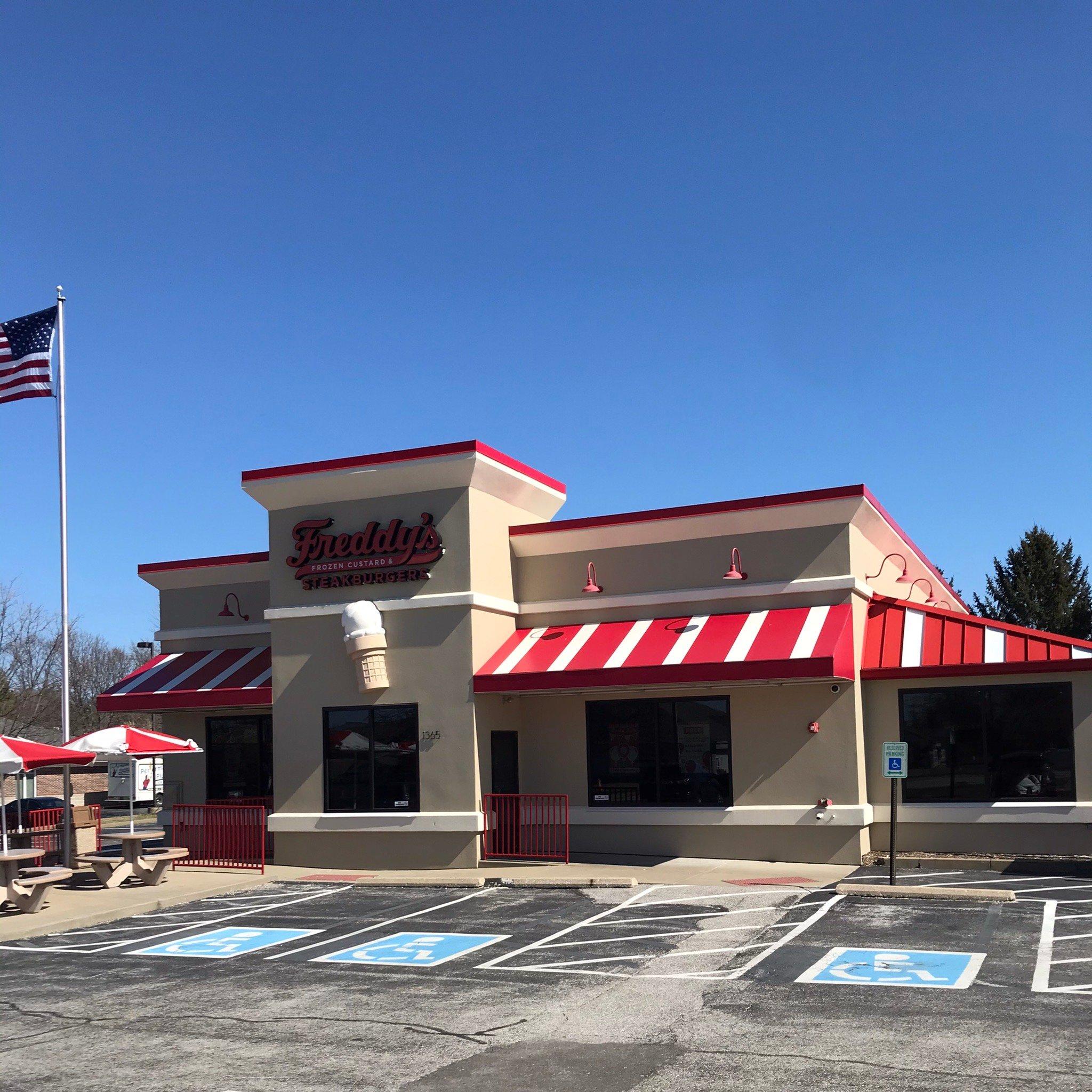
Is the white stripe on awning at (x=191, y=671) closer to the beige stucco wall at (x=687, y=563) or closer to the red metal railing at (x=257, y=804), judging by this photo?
the red metal railing at (x=257, y=804)

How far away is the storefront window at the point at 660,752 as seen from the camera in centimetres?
2058

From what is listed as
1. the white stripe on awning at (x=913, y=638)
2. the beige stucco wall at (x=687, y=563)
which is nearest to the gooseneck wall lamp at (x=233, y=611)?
the beige stucco wall at (x=687, y=563)

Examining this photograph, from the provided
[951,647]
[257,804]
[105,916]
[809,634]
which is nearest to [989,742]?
[951,647]

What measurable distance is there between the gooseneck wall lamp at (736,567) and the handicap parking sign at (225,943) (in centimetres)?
925

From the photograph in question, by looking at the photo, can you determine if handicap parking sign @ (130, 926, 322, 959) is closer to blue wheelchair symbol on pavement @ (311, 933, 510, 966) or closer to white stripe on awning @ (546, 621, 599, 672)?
blue wheelchair symbol on pavement @ (311, 933, 510, 966)

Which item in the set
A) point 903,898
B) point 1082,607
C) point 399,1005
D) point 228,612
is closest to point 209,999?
point 399,1005

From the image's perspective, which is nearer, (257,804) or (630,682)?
(630,682)

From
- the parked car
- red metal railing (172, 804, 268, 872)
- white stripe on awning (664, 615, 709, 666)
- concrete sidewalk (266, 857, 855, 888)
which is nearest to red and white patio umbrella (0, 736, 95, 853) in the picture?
red metal railing (172, 804, 268, 872)

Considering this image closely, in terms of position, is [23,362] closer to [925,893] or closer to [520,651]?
[520,651]

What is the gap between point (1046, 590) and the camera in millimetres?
57562

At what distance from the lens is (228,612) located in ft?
83.8

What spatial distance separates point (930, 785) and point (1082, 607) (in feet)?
135

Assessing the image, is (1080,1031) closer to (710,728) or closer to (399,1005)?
(399,1005)

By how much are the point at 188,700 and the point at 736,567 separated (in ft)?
34.8
